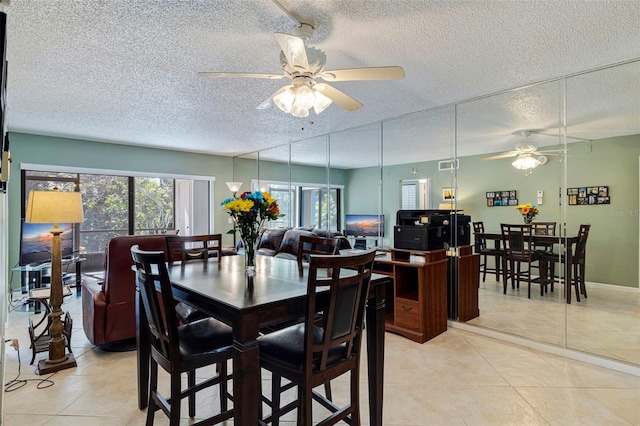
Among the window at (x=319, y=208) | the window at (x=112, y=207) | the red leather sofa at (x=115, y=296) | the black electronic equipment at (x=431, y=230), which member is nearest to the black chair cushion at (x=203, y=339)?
the red leather sofa at (x=115, y=296)

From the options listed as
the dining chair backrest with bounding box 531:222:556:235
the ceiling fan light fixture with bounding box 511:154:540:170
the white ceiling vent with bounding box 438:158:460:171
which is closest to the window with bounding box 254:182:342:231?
the white ceiling vent with bounding box 438:158:460:171

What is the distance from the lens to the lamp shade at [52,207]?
2.55 m

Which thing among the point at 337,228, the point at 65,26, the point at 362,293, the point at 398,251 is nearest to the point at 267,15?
the point at 65,26

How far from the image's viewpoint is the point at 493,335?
133 inches

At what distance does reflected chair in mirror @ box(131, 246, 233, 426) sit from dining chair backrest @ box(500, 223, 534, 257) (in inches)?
123

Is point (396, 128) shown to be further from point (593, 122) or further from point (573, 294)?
point (573, 294)

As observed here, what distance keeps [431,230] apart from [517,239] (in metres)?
0.93

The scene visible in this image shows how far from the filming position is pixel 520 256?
3.51 m

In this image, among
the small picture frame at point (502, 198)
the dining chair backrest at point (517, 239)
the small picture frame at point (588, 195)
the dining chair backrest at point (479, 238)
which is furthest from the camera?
the dining chair backrest at point (479, 238)

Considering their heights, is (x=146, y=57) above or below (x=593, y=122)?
above

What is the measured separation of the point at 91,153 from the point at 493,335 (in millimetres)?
6421

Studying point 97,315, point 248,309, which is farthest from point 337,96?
point 97,315

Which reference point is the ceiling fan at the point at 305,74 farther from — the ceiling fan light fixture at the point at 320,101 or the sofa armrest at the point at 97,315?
the sofa armrest at the point at 97,315

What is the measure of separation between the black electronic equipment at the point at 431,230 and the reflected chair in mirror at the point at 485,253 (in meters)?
0.10
